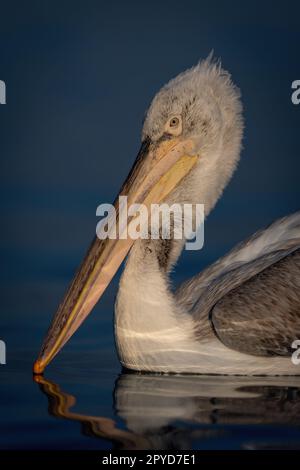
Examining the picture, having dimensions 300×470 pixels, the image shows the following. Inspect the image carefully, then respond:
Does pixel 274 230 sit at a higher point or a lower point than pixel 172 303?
higher

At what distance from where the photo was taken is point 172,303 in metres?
5.81

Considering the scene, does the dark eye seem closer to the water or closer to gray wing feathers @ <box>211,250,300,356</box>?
gray wing feathers @ <box>211,250,300,356</box>

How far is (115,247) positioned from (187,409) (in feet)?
4.89

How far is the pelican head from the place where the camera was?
595cm

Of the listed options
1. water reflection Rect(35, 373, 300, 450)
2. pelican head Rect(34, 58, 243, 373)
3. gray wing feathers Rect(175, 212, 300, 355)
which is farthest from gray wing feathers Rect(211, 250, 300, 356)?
pelican head Rect(34, 58, 243, 373)

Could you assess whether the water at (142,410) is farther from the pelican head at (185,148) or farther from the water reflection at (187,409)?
the pelican head at (185,148)

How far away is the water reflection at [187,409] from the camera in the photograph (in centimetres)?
403

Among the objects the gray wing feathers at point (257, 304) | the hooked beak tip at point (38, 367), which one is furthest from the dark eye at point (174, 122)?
the hooked beak tip at point (38, 367)

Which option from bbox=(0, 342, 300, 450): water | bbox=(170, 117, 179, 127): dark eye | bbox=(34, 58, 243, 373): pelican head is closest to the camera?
bbox=(0, 342, 300, 450): water

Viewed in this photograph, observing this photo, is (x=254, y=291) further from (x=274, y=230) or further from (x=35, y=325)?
(x=35, y=325)

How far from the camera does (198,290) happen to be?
21.0ft
